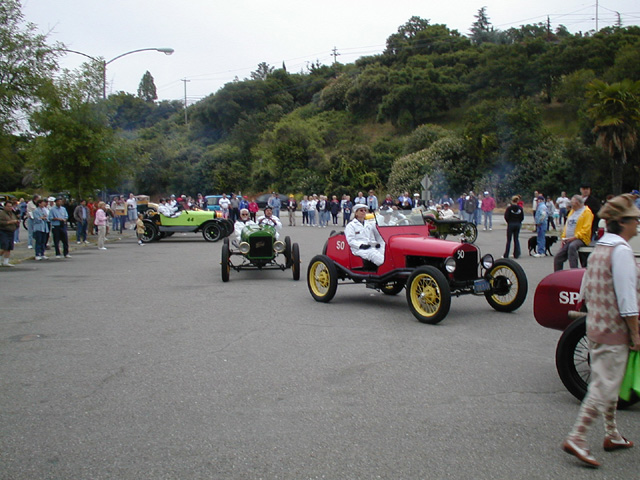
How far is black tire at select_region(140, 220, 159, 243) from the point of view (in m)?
24.5

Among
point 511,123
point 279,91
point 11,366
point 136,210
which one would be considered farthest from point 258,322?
point 279,91

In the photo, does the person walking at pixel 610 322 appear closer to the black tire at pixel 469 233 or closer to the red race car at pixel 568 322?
the red race car at pixel 568 322

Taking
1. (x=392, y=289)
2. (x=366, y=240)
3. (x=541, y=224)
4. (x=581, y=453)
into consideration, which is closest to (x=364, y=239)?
(x=366, y=240)

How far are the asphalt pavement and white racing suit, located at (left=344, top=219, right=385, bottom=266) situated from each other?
2.81 ft

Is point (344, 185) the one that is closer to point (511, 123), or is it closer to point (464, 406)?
point (511, 123)

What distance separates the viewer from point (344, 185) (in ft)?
200

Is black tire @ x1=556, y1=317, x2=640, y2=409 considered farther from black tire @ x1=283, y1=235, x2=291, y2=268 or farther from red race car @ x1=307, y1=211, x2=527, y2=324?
black tire @ x1=283, y1=235, x2=291, y2=268

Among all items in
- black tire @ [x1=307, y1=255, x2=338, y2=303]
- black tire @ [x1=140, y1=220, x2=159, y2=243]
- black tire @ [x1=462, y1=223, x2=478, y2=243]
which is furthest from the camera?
black tire @ [x1=140, y1=220, x2=159, y2=243]

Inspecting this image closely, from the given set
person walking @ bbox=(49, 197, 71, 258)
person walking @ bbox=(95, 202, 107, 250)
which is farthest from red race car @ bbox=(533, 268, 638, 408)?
person walking @ bbox=(95, 202, 107, 250)

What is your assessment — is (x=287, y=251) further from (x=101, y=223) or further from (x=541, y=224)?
(x=101, y=223)

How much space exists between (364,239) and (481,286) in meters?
2.15

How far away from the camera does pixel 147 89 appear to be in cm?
14588

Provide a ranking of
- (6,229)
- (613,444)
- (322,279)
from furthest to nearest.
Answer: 1. (6,229)
2. (322,279)
3. (613,444)

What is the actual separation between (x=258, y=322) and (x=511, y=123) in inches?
1693
